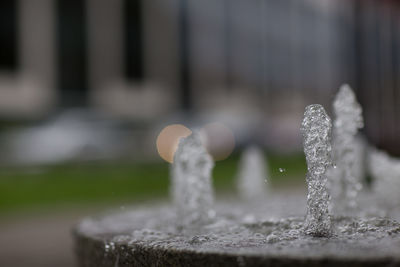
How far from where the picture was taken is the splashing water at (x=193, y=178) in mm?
3041

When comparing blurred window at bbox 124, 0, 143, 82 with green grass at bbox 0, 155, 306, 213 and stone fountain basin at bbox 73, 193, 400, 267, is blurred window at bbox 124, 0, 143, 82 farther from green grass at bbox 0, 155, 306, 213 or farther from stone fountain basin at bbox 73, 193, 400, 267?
stone fountain basin at bbox 73, 193, 400, 267

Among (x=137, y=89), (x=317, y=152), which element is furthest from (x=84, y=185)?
(x=137, y=89)

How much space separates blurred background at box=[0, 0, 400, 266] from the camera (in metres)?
10.7

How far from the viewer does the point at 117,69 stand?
33.7 metres

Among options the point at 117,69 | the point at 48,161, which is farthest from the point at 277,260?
the point at 117,69

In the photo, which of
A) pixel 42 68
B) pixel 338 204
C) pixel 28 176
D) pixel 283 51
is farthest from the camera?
pixel 283 51

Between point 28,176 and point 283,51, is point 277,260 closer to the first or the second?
point 28,176

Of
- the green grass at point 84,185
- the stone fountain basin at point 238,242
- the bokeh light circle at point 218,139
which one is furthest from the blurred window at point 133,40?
the stone fountain basin at point 238,242

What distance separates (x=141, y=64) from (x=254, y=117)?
1366 centimetres

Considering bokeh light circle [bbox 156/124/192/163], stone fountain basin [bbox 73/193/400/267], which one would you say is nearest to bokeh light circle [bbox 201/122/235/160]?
bokeh light circle [bbox 156/124/192/163]

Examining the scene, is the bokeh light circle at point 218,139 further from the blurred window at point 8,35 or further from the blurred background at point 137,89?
the blurred window at point 8,35

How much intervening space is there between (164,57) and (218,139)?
6.02m

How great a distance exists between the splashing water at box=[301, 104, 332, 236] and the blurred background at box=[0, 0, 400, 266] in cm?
367

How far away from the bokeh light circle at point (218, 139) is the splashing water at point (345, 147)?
2623cm
